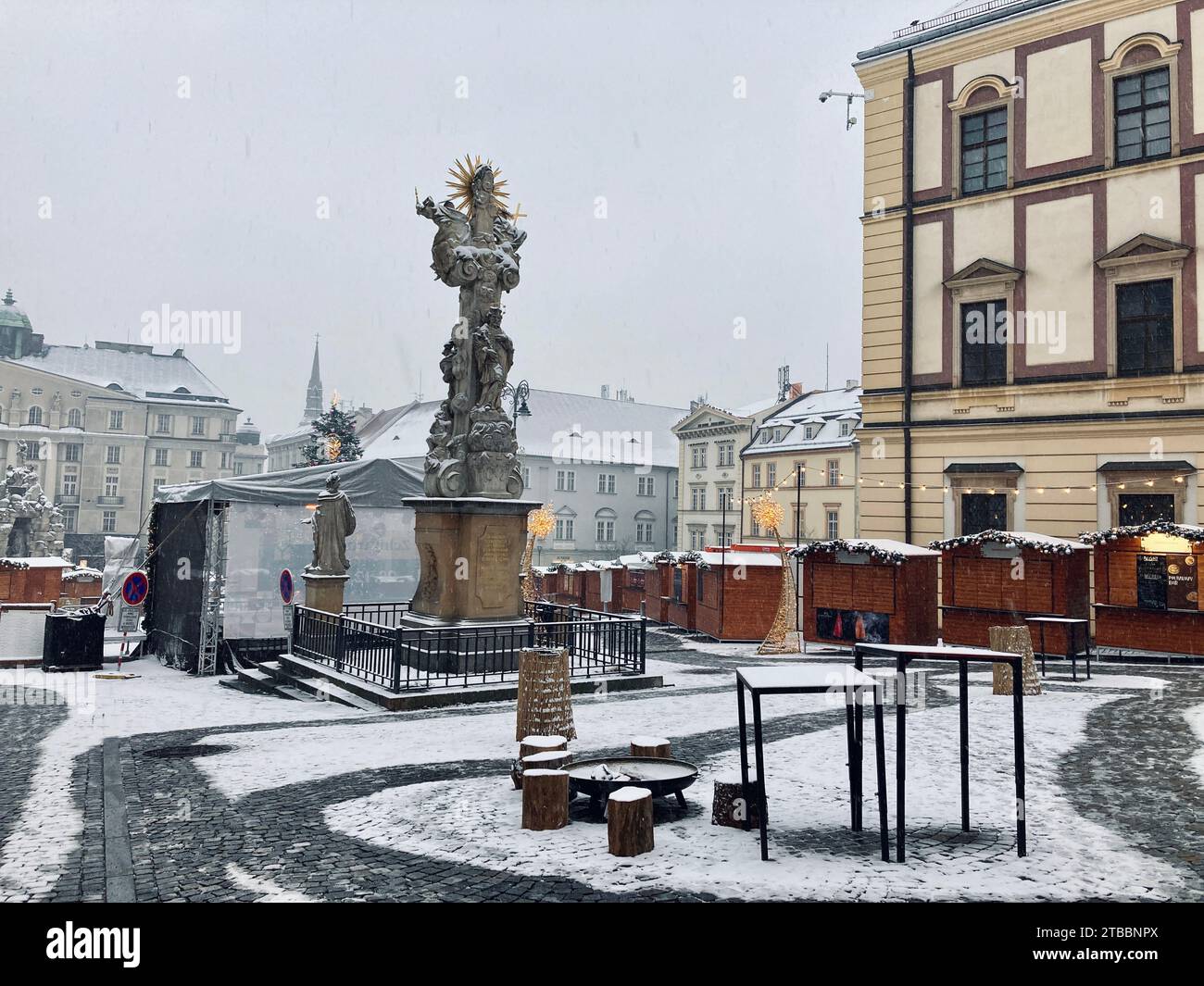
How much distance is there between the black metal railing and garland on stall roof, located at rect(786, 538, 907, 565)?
6.92 metres

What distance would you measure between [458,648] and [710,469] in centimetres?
4830

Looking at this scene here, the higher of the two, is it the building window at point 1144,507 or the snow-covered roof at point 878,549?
the building window at point 1144,507

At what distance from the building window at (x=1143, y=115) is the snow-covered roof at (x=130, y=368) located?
263 feet

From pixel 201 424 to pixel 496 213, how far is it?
248ft

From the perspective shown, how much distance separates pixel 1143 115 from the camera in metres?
21.7

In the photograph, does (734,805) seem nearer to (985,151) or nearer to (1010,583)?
(1010,583)

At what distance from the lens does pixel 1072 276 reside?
22359mm

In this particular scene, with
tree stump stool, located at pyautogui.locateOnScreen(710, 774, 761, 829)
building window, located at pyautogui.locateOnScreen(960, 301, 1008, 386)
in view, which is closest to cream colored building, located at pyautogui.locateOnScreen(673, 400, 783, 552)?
building window, located at pyautogui.locateOnScreen(960, 301, 1008, 386)

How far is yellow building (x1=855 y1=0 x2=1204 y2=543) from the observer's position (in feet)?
68.7

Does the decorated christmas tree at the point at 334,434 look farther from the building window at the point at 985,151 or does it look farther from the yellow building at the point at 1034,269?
the building window at the point at 985,151

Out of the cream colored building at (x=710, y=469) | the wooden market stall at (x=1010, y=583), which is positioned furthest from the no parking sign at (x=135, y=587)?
the cream colored building at (x=710, y=469)

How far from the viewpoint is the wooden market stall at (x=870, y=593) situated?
20.1 m
